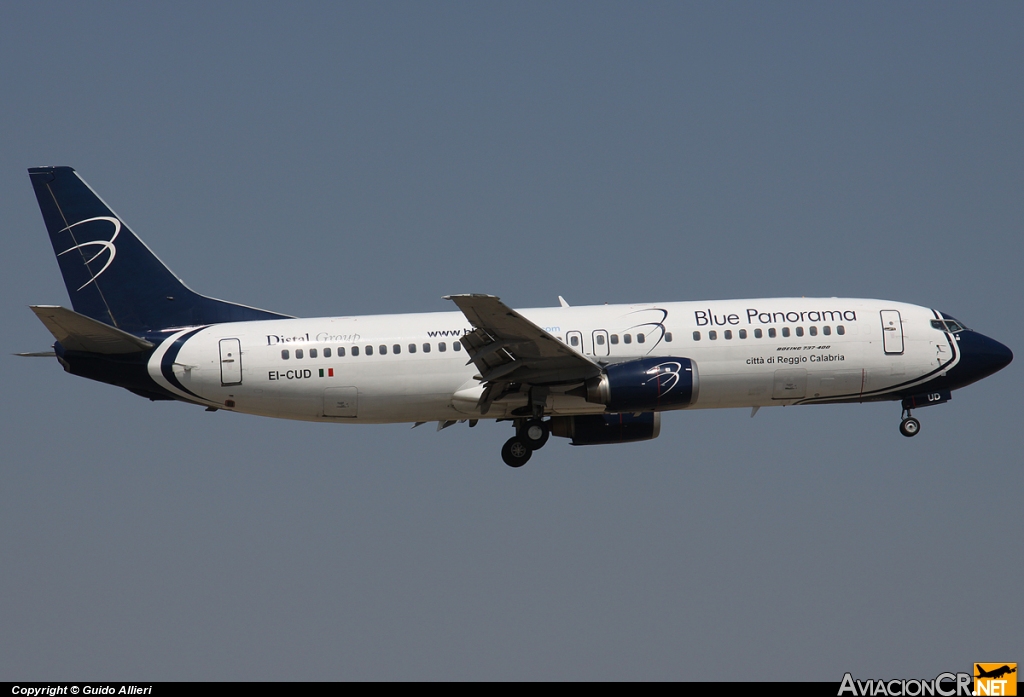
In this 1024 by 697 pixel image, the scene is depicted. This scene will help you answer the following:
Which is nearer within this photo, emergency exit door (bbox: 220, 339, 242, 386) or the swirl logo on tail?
emergency exit door (bbox: 220, 339, 242, 386)

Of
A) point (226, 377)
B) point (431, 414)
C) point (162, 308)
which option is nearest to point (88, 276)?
point (162, 308)

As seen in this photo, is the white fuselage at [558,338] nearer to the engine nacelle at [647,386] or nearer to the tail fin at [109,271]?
the engine nacelle at [647,386]

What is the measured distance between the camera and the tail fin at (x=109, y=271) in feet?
140

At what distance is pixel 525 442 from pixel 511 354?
11.8 ft

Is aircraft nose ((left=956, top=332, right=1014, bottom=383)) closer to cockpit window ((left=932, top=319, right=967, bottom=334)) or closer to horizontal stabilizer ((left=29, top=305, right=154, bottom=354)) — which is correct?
cockpit window ((left=932, top=319, right=967, bottom=334))

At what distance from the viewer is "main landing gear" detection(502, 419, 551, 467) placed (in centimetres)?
4275

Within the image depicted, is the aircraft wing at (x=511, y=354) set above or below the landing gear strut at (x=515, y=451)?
above

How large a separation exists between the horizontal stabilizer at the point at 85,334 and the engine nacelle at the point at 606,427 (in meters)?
13.3

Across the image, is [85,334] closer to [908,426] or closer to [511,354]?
[511,354]

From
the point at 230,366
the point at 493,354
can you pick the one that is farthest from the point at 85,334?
A: the point at 493,354

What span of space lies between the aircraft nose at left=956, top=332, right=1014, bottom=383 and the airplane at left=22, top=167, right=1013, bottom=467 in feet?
0.18

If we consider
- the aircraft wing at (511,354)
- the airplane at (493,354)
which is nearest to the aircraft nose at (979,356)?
the airplane at (493,354)

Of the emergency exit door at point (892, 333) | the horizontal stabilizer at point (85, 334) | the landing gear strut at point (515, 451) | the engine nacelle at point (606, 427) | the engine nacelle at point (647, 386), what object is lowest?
the landing gear strut at point (515, 451)

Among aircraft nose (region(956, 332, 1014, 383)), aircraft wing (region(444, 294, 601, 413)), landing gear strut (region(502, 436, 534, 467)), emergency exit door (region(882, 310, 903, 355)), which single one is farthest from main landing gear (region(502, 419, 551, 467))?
aircraft nose (region(956, 332, 1014, 383))
